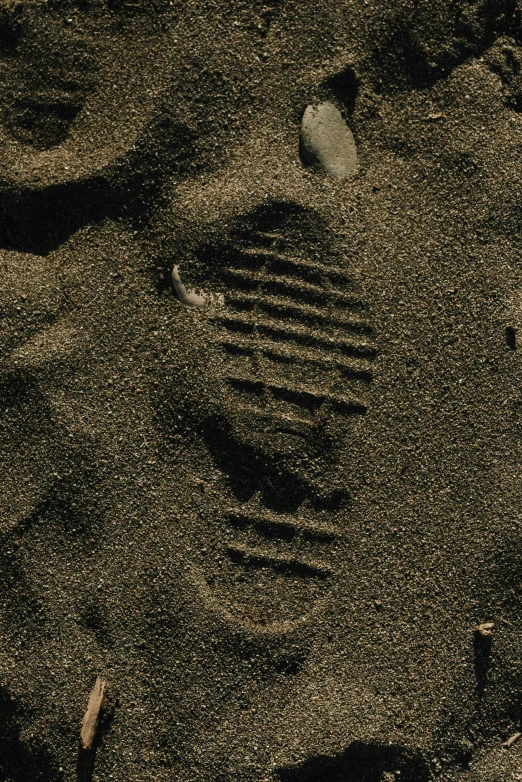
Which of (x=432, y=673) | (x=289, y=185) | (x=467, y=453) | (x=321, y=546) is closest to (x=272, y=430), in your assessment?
(x=321, y=546)

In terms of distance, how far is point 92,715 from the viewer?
6.35 feet

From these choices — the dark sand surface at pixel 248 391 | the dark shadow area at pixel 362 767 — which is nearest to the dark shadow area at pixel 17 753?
the dark sand surface at pixel 248 391

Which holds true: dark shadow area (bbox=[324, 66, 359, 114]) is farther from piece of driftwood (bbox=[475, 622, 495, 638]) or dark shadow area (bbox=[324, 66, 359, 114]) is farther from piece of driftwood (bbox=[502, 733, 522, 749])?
piece of driftwood (bbox=[502, 733, 522, 749])

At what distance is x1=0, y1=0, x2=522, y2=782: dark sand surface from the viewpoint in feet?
6.37

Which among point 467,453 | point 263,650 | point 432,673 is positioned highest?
point 467,453

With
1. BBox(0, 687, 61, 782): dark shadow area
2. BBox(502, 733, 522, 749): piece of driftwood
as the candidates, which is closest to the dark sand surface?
BBox(0, 687, 61, 782): dark shadow area

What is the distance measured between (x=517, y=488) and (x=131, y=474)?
1.17 m

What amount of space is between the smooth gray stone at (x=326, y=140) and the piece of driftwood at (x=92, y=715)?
66.2 inches

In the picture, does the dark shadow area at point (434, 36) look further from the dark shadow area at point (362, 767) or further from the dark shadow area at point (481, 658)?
the dark shadow area at point (362, 767)

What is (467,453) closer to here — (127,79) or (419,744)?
(419,744)

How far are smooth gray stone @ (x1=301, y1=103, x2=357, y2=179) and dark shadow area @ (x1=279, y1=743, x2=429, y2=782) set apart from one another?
174 cm

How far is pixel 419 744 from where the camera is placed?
6.53 feet

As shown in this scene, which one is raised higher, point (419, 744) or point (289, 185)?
point (289, 185)

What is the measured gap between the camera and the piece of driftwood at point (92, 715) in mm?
1933
